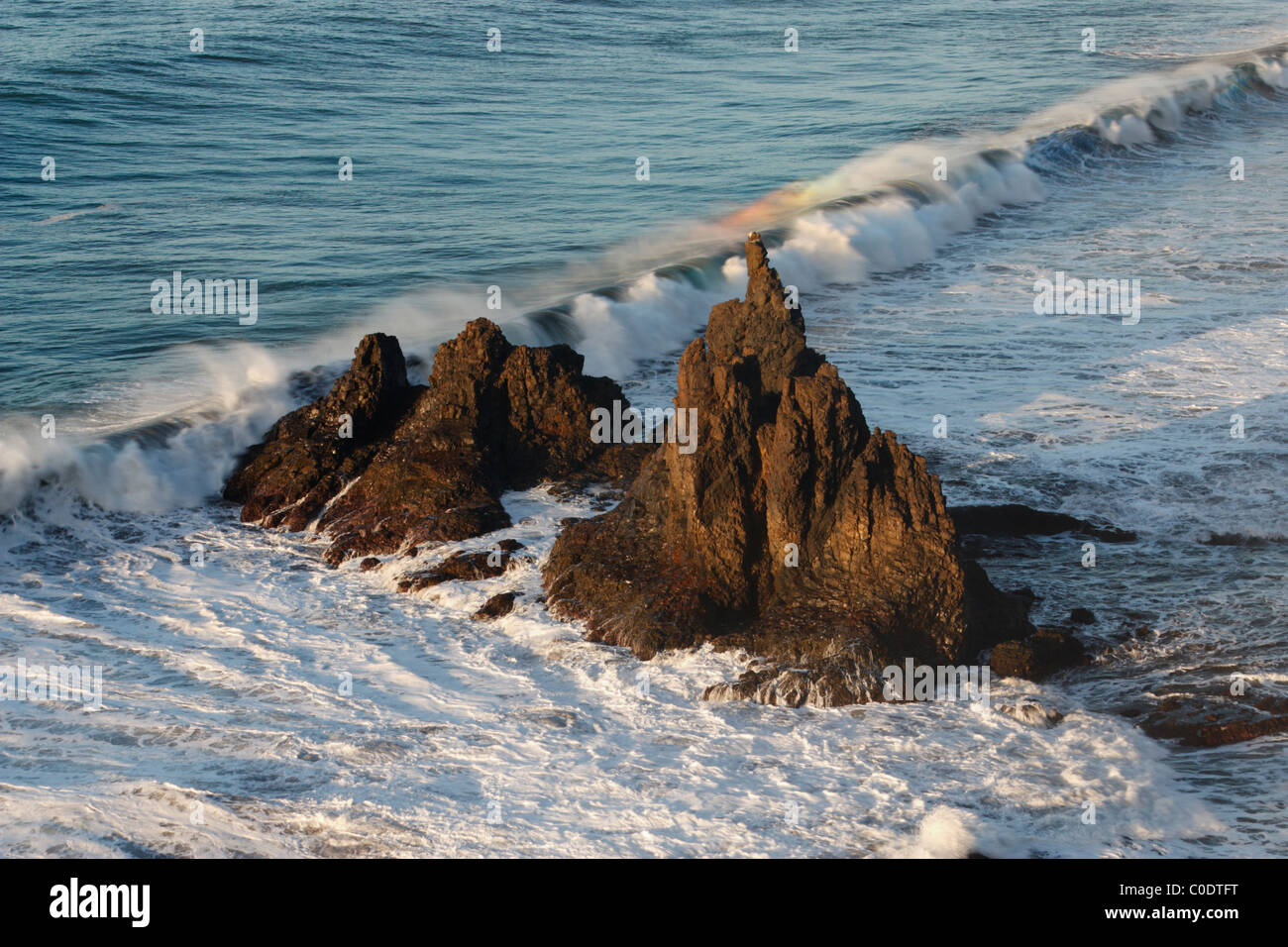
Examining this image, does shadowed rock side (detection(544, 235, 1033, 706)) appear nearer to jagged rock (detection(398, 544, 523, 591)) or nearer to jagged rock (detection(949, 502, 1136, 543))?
jagged rock (detection(398, 544, 523, 591))

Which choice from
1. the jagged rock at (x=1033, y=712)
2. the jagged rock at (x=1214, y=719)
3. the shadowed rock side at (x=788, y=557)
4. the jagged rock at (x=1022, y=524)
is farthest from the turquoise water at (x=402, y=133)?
the jagged rock at (x=1214, y=719)

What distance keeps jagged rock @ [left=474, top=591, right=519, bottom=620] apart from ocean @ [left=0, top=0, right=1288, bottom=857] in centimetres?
12

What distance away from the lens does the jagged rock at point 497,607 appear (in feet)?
40.3

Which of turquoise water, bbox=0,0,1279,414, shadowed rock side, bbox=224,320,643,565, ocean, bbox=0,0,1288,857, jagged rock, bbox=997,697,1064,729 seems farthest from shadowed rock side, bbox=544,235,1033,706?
turquoise water, bbox=0,0,1279,414

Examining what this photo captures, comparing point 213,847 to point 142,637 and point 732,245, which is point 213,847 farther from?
point 732,245

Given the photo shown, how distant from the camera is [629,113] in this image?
36.8 metres

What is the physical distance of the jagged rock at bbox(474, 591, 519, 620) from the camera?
1230cm

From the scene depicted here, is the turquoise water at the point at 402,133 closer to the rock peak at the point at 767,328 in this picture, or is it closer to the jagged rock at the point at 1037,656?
the rock peak at the point at 767,328

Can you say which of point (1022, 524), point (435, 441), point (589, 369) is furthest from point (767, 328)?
point (589, 369)

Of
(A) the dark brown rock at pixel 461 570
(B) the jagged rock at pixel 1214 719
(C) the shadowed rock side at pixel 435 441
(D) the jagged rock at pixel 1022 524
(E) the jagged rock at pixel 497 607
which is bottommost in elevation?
(B) the jagged rock at pixel 1214 719

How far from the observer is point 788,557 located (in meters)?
11.6

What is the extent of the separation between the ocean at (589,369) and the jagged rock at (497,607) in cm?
12

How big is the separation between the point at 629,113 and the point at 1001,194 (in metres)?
9.97

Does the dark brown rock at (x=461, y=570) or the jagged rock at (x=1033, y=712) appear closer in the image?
the jagged rock at (x=1033, y=712)
